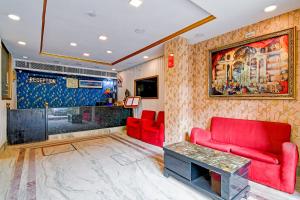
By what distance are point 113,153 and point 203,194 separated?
2.24m

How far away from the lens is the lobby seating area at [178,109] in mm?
2172

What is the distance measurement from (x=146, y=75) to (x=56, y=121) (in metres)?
3.50

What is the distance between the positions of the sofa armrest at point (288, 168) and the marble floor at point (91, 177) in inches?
5.1

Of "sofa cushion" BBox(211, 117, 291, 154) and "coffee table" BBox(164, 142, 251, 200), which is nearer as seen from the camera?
"coffee table" BBox(164, 142, 251, 200)

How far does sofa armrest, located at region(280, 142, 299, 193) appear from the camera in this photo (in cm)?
206

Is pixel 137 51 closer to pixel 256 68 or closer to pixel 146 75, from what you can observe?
pixel 146 75

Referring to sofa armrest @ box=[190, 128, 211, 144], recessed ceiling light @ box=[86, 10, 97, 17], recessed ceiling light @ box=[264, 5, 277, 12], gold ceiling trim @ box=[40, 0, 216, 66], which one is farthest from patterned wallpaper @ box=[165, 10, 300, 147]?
recessed ceiling light @ box=[86, 10, 97, 17]

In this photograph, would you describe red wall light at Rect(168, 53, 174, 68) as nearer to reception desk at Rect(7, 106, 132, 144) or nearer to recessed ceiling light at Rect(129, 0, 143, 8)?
recessed ceiling light at Rect(129, 0, 143, 8)

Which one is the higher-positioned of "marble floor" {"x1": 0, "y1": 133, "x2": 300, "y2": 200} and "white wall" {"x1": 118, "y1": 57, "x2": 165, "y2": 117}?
"white wall" {"x1": 118, "y1": 57, "x2": 165, "y2": 117}

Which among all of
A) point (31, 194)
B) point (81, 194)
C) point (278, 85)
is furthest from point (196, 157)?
point (31, 194)

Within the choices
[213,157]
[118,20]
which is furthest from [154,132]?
[118,20]

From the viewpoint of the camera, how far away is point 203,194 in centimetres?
209

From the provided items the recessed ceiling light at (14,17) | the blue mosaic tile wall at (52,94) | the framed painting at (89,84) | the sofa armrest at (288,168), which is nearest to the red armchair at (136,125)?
the blue mosaic tile wall at (52,94)

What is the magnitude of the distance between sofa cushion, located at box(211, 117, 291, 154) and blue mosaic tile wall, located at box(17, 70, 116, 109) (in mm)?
5460
